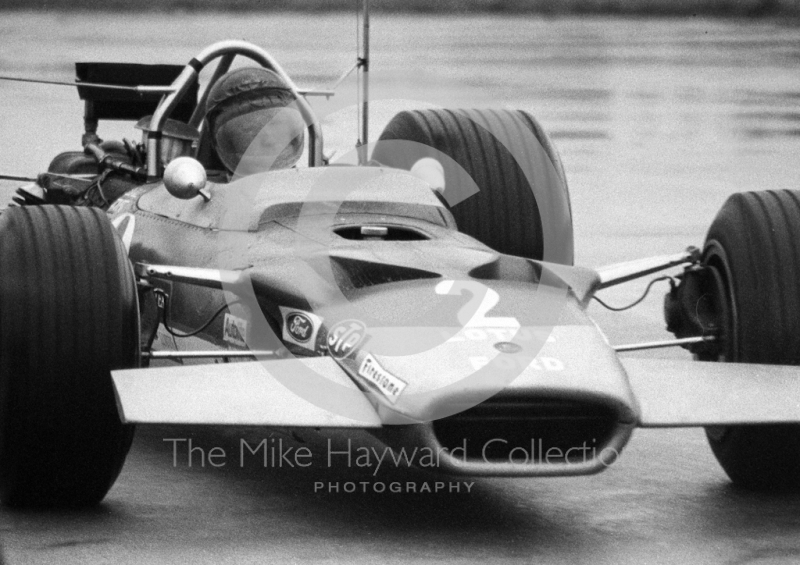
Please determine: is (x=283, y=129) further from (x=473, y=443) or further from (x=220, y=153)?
(x=473, y=443)

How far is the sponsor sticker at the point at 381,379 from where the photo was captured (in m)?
4.85

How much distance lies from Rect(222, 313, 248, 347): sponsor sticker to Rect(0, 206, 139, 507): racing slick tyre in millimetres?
598

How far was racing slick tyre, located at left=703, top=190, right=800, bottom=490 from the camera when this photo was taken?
5.57 m

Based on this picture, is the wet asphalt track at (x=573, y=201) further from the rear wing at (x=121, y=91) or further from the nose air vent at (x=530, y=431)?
the rear wing at (x=121, y=91)

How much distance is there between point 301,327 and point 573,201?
25.2ft

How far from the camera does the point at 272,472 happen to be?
229 inches

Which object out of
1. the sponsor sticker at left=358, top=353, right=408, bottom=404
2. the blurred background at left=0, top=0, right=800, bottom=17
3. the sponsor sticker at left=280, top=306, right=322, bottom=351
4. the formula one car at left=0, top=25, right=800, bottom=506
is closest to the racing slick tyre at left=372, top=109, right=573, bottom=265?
the formula one car at left=0, top=25, right=800, bottom=506

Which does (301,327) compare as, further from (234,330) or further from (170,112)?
(170,112)

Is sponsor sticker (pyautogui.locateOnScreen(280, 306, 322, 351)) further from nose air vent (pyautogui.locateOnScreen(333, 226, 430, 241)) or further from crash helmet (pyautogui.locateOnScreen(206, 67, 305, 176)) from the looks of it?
crash helmet (pyautogui.locateOnScreen(206, 67, 305, 176))

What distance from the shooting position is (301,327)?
554 centimetres

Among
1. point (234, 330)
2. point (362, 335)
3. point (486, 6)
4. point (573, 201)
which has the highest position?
point (362, 335)

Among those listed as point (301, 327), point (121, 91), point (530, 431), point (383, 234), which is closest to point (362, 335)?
point (301, 327)

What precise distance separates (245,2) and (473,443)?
119 feet

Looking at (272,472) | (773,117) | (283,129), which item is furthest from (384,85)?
(272,472)
